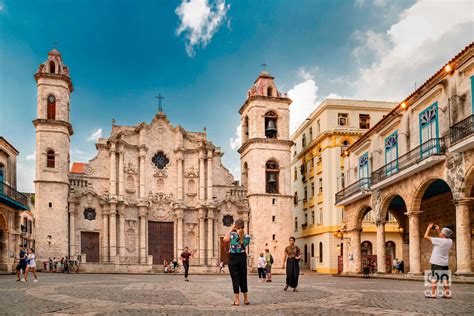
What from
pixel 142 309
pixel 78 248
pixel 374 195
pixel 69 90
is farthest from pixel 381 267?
pixel 69 90

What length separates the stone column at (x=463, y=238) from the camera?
20516mm

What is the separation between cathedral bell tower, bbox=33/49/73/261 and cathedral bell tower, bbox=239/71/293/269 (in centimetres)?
1501

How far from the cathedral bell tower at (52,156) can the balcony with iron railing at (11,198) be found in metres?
5.48

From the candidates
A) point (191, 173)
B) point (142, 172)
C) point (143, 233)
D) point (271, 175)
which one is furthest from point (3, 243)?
point (271, 175)

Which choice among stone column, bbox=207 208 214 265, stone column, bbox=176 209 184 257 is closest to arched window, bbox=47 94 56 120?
stone column, bbox=176 209 184 257

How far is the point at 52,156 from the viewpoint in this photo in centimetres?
4347

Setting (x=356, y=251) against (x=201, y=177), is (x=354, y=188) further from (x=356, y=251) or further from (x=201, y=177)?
A: (x=201, y=177)

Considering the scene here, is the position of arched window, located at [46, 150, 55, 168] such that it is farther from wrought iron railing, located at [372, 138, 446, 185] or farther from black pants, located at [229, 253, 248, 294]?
black pants, located at [229, 253, 248, 294]

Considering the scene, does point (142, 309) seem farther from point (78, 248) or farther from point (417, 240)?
point (78, 248)

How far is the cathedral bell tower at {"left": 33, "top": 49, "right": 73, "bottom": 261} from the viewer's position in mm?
41844

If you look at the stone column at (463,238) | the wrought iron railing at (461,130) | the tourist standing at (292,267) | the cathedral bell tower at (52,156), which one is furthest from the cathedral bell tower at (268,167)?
the tourist standing at (292,267)

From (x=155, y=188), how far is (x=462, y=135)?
30.9m

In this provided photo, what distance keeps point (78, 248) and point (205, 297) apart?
107 ft

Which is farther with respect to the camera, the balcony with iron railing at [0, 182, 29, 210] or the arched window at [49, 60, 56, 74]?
the arched window at [49, 60, 56, 74]
